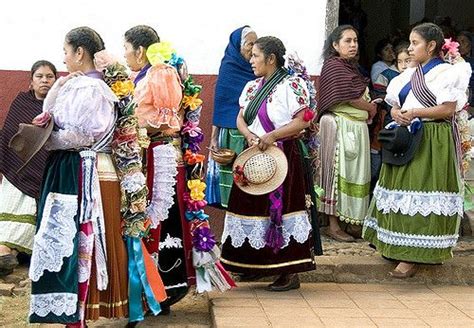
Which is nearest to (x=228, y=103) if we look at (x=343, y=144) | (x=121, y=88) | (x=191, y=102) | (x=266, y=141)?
(x=343, y=144)

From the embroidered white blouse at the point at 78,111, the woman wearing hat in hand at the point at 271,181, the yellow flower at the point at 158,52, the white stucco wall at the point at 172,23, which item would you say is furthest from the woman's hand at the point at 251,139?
the white stucco wall at the point at 172,23

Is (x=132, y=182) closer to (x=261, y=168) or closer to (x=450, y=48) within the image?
(x=261, y=168)

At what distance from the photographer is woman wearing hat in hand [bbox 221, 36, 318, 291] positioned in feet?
22.5

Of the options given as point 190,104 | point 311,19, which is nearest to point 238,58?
point 311,19

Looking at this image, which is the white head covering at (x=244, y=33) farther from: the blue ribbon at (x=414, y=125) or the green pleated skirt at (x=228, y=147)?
the blue ribbon at (x=414, y=125)

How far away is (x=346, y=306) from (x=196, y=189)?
135 cm

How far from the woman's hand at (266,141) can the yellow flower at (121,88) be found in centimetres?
122

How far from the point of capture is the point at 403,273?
7621 mm

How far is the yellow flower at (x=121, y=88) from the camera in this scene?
593 centimetres

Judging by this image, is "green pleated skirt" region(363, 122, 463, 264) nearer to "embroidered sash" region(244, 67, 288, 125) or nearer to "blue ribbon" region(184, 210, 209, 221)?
"embroidered sash" region(244, 67, 288, 125)

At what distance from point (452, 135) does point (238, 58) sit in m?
1.84

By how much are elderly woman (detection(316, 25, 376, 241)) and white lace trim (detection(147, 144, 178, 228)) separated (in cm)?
218

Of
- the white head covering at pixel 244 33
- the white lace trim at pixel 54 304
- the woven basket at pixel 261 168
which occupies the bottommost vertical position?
the white lace trim at pixel 54 304

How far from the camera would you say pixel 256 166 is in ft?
22.4
